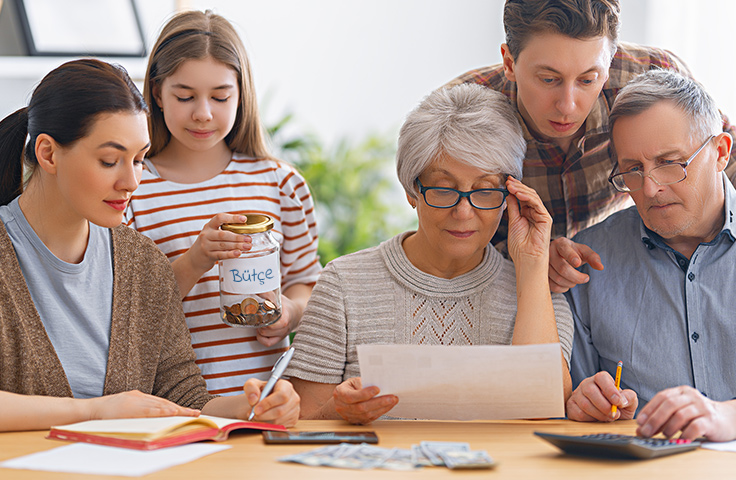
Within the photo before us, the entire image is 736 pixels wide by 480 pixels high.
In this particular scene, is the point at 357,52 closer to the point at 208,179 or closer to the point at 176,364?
the point at 208,179

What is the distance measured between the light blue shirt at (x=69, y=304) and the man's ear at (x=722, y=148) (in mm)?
1532

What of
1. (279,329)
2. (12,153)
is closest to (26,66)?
(12,153)

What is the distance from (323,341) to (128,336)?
18.0 inches

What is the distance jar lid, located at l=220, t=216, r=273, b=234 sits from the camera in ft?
5.39

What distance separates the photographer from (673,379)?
1721 millimetres

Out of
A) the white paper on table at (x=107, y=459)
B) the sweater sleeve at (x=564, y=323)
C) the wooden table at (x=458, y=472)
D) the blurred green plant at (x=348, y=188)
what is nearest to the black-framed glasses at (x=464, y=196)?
the sweater sleeve at (x=564, y=323)

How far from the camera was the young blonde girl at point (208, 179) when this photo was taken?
1.90 m

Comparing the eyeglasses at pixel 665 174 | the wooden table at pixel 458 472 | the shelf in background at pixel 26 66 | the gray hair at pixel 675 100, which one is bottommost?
the wooden table at pixel 458 472

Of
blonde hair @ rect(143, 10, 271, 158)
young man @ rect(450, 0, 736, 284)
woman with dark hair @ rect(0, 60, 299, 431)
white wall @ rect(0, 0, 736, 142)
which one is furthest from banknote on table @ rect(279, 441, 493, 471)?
white wall @ rect(0, 0, 736, 142)

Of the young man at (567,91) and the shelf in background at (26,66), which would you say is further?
the shelf in background at (26,66)

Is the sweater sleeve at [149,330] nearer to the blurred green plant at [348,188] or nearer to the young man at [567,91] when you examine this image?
the young man at [567,91]

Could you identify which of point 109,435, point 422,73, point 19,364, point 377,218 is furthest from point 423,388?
point 422,73

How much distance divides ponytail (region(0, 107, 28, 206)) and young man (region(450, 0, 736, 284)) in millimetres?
1171

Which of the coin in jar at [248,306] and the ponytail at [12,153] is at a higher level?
the ponytail at [12,153]
